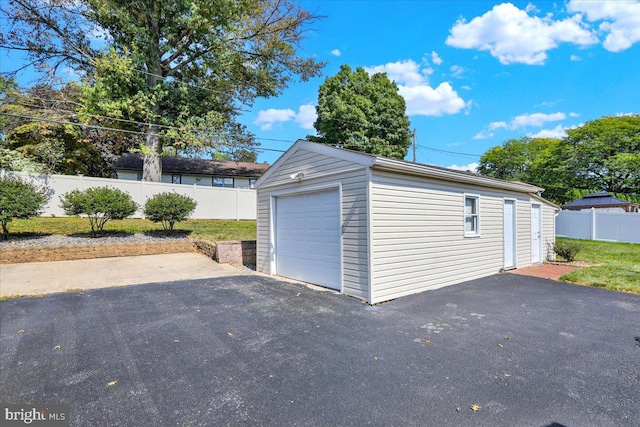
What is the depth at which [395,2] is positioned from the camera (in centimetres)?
951

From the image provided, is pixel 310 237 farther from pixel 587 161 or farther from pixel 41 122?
pixel 587 161

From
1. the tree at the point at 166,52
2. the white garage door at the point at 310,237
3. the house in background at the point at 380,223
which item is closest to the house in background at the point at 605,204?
the house in background at the point at 380,223

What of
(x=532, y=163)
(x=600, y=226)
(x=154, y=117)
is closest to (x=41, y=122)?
(x=154, y=117)

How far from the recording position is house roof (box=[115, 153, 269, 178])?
23453mm

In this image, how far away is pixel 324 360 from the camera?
3.32 meters

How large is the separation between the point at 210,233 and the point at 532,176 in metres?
31.9

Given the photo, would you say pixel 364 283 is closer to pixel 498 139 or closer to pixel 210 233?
pixel 210 233

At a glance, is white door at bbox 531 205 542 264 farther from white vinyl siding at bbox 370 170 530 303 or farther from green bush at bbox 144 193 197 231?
green bush at bbox 144 193 197 231

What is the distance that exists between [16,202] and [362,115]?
734 inches

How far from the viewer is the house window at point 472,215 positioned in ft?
25.8

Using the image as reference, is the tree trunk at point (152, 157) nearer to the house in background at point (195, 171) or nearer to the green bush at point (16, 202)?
the green bush at point (16, 202)

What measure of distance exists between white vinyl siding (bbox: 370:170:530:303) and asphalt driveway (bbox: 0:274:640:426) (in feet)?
2.13

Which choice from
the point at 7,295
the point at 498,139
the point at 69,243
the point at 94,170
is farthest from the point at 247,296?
→ the point at 498,139
